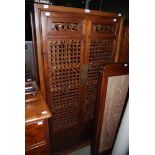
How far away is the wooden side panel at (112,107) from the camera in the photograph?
1464 mm

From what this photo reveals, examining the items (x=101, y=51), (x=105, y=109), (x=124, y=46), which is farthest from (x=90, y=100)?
(x=124, y=46)

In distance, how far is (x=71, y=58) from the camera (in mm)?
1527

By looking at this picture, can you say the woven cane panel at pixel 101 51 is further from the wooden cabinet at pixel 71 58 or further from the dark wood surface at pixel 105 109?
the dark wood surface at pixel 105 109

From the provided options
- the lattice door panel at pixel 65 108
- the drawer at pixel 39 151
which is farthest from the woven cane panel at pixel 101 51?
the drawer at pixel 39 151

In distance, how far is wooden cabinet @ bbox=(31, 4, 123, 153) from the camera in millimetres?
1304

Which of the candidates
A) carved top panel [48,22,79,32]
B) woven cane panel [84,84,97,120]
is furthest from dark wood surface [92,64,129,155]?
carved top panel [48,22,79,32]

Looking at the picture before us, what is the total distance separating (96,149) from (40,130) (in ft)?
3.28

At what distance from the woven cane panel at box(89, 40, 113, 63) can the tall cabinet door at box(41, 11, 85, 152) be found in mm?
154

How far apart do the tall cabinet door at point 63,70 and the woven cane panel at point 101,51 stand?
0.15 metres

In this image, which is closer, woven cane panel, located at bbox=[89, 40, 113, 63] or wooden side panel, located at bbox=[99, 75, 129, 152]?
wooden side panel, located at bbox=[99, 75, 129, 152]

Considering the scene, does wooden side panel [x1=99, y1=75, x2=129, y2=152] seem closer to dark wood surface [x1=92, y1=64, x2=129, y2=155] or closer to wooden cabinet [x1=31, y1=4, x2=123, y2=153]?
dark wood surface [x1=92, y1=64, x2=129, y2=155]
